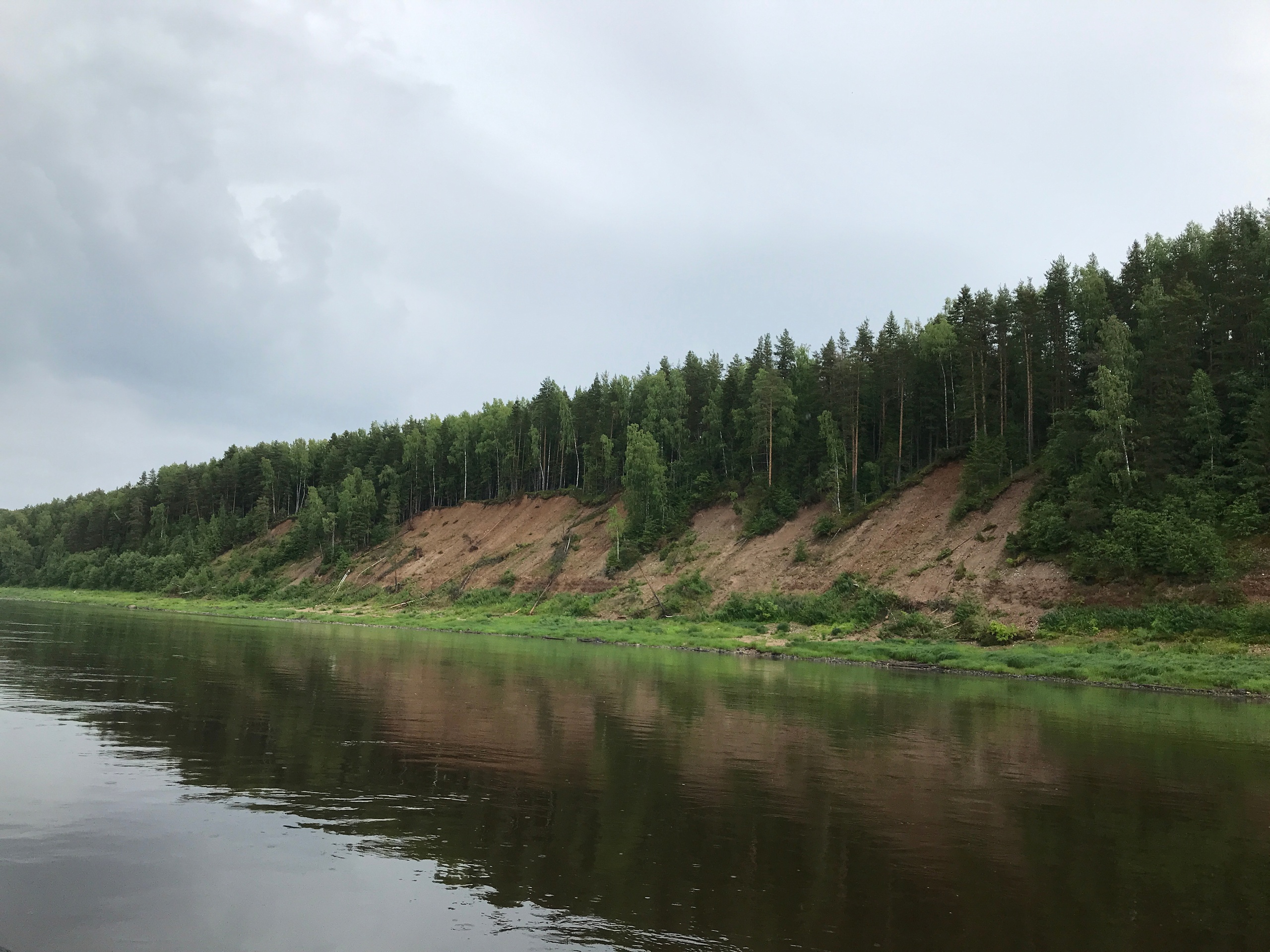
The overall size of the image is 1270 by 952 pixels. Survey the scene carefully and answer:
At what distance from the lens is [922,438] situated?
8812cm

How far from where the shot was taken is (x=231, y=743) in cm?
1767

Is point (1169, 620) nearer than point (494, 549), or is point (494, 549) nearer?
point (1169, 620)

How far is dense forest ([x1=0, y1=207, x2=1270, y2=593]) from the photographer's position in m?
55.4

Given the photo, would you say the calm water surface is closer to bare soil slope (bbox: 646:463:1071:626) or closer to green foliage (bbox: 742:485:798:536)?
bare soil slope (bbox: 646:463:1071:626)

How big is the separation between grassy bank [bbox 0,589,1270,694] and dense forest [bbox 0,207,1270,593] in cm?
535

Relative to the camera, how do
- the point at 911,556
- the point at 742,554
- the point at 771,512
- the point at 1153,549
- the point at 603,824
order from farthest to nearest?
the point at 771,512 < the point at 742,554 < the point at 911,556 < the point at 1153,549 < the point at 603,824

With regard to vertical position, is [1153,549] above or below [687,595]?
above

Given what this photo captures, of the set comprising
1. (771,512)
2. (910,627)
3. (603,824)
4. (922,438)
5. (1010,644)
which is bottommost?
(1010,644)

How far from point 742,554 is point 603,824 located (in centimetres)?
6999

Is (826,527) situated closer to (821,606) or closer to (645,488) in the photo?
(821,606)

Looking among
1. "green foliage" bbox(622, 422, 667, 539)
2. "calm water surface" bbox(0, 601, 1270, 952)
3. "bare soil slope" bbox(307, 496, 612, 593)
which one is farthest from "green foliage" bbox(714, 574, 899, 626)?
"calm water surface" bbox(0, 601, 1270, 952)

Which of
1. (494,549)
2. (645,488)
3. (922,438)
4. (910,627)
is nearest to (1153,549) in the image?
(910,627)

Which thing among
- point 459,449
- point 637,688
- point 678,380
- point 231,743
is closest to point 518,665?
point 637,688

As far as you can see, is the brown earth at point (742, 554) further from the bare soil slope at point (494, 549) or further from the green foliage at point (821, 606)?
the green foliage at point (821, 606)
